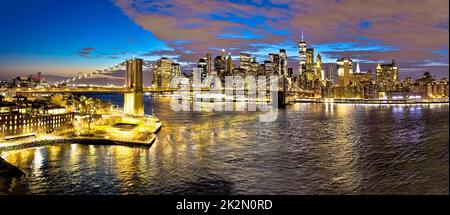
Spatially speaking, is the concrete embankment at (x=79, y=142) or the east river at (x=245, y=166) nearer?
the east river at (x=245, y=166)

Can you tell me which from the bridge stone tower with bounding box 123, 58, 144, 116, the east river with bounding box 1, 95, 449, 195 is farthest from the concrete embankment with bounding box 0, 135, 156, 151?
the bridge stone tower with bounding box 123, 58, 144, 116

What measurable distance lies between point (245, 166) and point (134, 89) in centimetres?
1008

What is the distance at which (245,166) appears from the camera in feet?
25.3

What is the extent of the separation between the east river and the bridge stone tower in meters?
4.47

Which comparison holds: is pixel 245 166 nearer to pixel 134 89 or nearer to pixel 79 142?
pixel 79 142

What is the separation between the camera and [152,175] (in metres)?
6.93

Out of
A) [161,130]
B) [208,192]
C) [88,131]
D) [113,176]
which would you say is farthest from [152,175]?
[161,130]

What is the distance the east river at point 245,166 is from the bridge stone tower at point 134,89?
14.7ft

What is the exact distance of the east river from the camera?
6.19m

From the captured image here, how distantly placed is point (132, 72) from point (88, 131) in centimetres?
Result: 537

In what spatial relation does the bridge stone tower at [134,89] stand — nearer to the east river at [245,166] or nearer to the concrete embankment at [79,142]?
the east river at [245,166]

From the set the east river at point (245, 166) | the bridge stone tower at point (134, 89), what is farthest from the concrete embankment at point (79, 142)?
the bridge stone tower at point (134, 89)

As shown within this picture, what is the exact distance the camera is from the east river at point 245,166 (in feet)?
20.3
